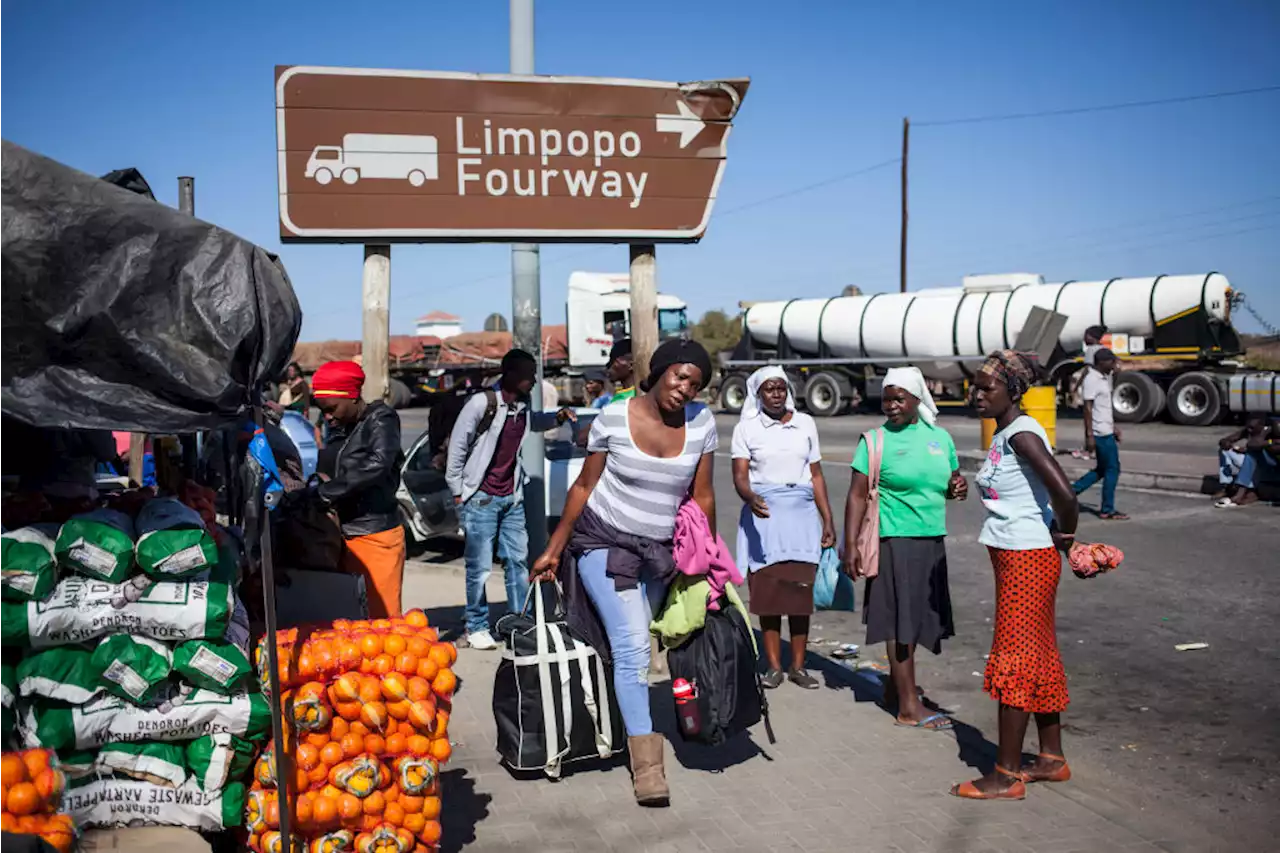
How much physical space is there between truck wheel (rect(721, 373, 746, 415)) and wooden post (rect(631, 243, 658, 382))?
26892mm

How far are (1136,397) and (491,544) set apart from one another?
2218 cm

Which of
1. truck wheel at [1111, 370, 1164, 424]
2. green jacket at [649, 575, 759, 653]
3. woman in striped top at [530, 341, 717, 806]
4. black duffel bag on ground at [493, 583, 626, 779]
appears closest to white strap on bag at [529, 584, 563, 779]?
black duffel bag on ground at [493, 583, 626, 779]

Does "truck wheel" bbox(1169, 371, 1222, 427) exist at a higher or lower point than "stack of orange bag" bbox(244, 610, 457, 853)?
higher

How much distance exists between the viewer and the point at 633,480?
16.4 ft

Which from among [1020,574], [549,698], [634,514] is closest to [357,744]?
[549,698]

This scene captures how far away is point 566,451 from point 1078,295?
22.3m

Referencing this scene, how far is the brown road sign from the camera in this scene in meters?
5.75

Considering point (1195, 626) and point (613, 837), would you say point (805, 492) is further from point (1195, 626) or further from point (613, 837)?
point (1195, 626)

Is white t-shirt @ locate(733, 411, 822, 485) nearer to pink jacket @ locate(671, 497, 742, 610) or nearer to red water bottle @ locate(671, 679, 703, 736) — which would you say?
pink jacket @ locate(671, 497, 742, 610)

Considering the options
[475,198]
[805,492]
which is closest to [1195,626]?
[805,492]

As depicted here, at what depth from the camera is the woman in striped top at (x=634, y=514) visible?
495 cm

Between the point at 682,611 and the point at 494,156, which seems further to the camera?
the point at 494,156

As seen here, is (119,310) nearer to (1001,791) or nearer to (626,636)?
(626,636)

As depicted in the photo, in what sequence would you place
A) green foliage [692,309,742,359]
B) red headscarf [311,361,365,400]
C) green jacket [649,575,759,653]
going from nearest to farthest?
green jacket [649,575,759,653], red headscarf [311,361,365,400], green foliage [692,309,742,359]
